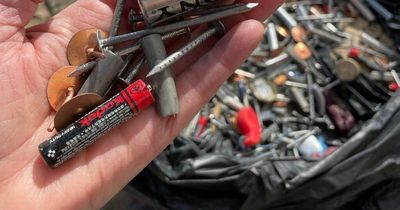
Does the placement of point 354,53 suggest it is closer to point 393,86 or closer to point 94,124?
point 393,86

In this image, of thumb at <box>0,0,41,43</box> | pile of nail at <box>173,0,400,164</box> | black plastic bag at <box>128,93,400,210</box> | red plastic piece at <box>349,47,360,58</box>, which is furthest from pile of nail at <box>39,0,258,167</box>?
red plastic piece at <box>349,47,360,58</box>

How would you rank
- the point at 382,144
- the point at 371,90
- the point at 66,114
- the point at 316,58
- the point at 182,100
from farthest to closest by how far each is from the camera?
the point at 316,58 < the point at 371,90 < the point at 382,144 < the point at 182,100 < the point at 66,114

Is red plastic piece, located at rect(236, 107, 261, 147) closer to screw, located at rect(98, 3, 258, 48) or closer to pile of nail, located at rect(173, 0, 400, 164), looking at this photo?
pile of nail, located at rect(173, 0, 400, 164)

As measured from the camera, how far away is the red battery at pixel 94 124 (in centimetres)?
141

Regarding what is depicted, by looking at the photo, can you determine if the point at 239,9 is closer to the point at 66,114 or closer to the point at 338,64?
the point at 66,114

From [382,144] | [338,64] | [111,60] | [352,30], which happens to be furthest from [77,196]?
[352,30]

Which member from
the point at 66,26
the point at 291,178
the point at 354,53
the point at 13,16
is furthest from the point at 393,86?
the point at 13,16

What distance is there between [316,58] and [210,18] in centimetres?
106

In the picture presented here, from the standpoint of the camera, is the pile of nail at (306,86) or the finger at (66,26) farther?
the pile of nail at (306,86)

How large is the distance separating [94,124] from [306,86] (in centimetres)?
124

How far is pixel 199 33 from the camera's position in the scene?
162cm

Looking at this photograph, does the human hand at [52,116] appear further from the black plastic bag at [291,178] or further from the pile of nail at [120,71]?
the black plastic bag at [291,178]

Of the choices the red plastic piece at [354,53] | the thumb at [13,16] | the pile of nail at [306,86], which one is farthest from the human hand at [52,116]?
the red plastic piece at [354,53]

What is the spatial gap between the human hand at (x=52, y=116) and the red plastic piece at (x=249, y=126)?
594 millimetres
